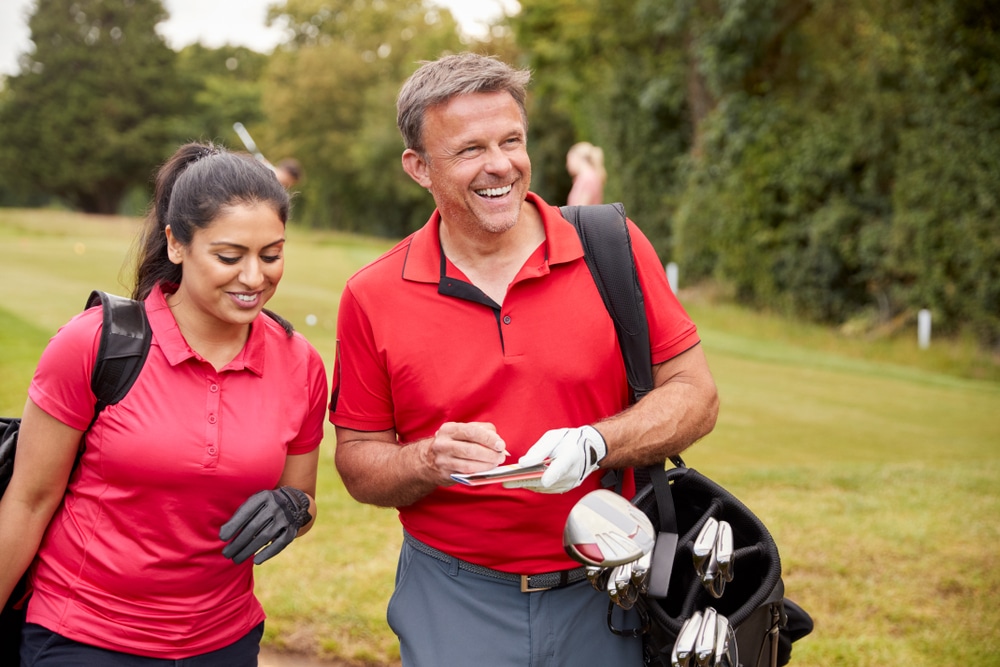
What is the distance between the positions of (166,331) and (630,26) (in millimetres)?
22500

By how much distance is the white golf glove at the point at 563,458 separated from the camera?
226cm

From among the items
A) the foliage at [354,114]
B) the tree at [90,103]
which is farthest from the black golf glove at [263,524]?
the tree at [90,103]

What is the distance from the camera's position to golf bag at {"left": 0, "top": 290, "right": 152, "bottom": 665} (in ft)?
8.43

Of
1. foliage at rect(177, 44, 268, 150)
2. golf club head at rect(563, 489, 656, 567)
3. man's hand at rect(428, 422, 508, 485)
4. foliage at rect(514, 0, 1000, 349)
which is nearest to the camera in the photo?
golf club head at rect(563, 489, 656, 567)

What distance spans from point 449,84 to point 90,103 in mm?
62876

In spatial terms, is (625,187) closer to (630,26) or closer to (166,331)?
(630,26)

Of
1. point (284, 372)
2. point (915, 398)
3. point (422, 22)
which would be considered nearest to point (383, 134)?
point (422, 22)

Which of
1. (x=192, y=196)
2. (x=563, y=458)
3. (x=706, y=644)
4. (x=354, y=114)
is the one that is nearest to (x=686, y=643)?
(x=706, y=644)

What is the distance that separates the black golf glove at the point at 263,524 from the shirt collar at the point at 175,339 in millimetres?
355

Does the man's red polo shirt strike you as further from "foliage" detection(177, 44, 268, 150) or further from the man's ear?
"foliage" detection(177, 44, 268, 150)

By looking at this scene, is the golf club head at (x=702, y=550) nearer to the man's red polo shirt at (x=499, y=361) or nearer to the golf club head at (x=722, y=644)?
the golf club head at (x=722, y=644)

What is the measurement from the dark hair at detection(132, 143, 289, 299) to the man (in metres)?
0.38

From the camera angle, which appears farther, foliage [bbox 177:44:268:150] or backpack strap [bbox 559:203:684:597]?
foliage [bbox 177:44:268:150]

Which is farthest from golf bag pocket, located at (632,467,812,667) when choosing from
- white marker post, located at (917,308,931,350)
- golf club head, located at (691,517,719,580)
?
white marker post, located at (917,308,931,350)
